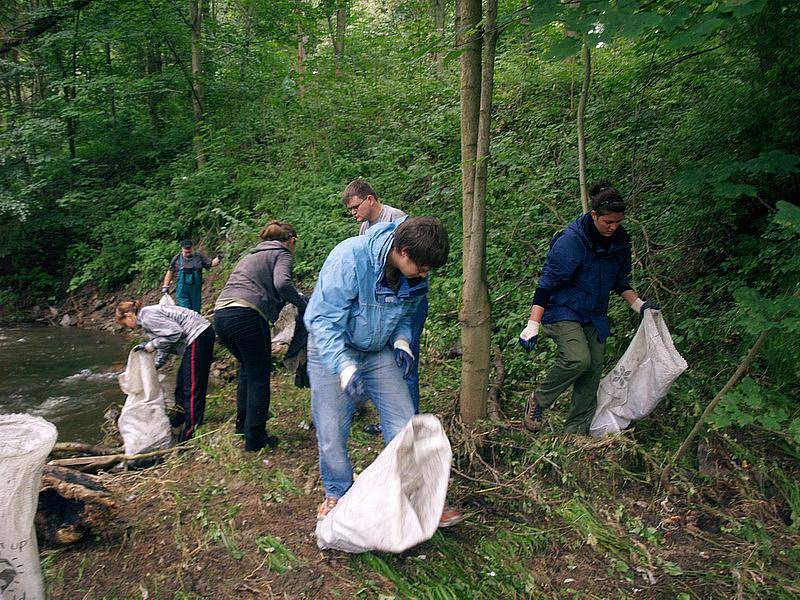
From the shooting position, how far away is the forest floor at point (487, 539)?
246cm

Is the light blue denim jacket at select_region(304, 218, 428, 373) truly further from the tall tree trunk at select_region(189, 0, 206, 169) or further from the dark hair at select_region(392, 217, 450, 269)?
the tall tree trunk at select_region(189, 0, 206, 169)

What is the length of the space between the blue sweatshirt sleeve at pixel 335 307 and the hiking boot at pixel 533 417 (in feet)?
5.35

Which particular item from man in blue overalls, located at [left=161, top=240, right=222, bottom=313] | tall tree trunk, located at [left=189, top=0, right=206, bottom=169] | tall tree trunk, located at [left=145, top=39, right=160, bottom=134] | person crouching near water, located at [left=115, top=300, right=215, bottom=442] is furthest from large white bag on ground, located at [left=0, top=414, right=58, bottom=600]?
tall tree trunk, located at [left=145, top=39, right=160, bottom=134]

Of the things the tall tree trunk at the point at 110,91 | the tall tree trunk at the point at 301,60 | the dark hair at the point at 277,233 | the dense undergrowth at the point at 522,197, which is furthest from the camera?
the tall tree trunk at the point at 110,91

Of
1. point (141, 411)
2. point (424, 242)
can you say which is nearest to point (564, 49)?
point (424, 242)

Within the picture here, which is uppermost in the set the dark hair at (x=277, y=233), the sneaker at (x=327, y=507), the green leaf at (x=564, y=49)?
the green leaf at (x=564, y=49)

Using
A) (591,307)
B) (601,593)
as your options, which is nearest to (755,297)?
(591,307)

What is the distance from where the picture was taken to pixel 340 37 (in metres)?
11.1

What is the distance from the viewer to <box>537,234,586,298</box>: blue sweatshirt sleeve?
127 inches

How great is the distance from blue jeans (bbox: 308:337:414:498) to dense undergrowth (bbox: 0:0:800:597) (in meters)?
0.60

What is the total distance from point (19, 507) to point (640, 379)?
3167mm

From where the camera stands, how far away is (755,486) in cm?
300

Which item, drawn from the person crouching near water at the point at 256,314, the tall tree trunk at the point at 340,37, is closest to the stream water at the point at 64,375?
the person crouching near water at the point at 256,314

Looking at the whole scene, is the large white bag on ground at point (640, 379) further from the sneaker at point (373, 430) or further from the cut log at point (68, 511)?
the cut log at point (68, 511)
